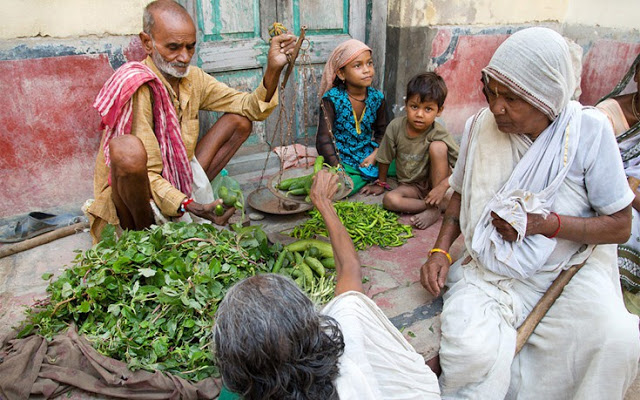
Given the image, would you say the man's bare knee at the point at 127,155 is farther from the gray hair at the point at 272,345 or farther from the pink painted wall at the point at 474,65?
the pink painted wall at the point at 474,65

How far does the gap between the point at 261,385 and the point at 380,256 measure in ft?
6.57

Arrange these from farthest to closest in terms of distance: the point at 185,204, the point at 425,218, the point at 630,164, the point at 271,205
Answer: the point at 271,205
the point at 425,218
the point at 630,164
the point at 185,204

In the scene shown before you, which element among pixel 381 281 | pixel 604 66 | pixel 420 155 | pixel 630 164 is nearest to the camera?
pixel 381 281

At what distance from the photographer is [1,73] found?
2988 millimetres

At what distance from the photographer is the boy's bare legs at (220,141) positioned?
354 centimetres

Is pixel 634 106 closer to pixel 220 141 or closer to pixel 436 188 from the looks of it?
pixel 436 188

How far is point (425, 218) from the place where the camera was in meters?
3.60

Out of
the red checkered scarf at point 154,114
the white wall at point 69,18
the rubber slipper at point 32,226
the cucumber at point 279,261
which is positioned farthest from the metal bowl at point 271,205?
the white wall at point 69,18

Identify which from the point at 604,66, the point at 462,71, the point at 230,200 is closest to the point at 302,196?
the point at 230,200

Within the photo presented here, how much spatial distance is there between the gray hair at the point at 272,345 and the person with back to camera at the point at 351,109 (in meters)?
2.83

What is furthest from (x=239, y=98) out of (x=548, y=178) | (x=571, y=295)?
(x=571, y=295)

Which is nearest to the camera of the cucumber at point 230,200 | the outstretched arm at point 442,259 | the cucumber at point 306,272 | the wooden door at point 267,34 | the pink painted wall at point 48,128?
the outstretched arm at point 442,259

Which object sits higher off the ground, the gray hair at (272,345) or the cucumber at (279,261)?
the gray hair at (272,345)

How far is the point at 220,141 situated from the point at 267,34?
1.24 metres
